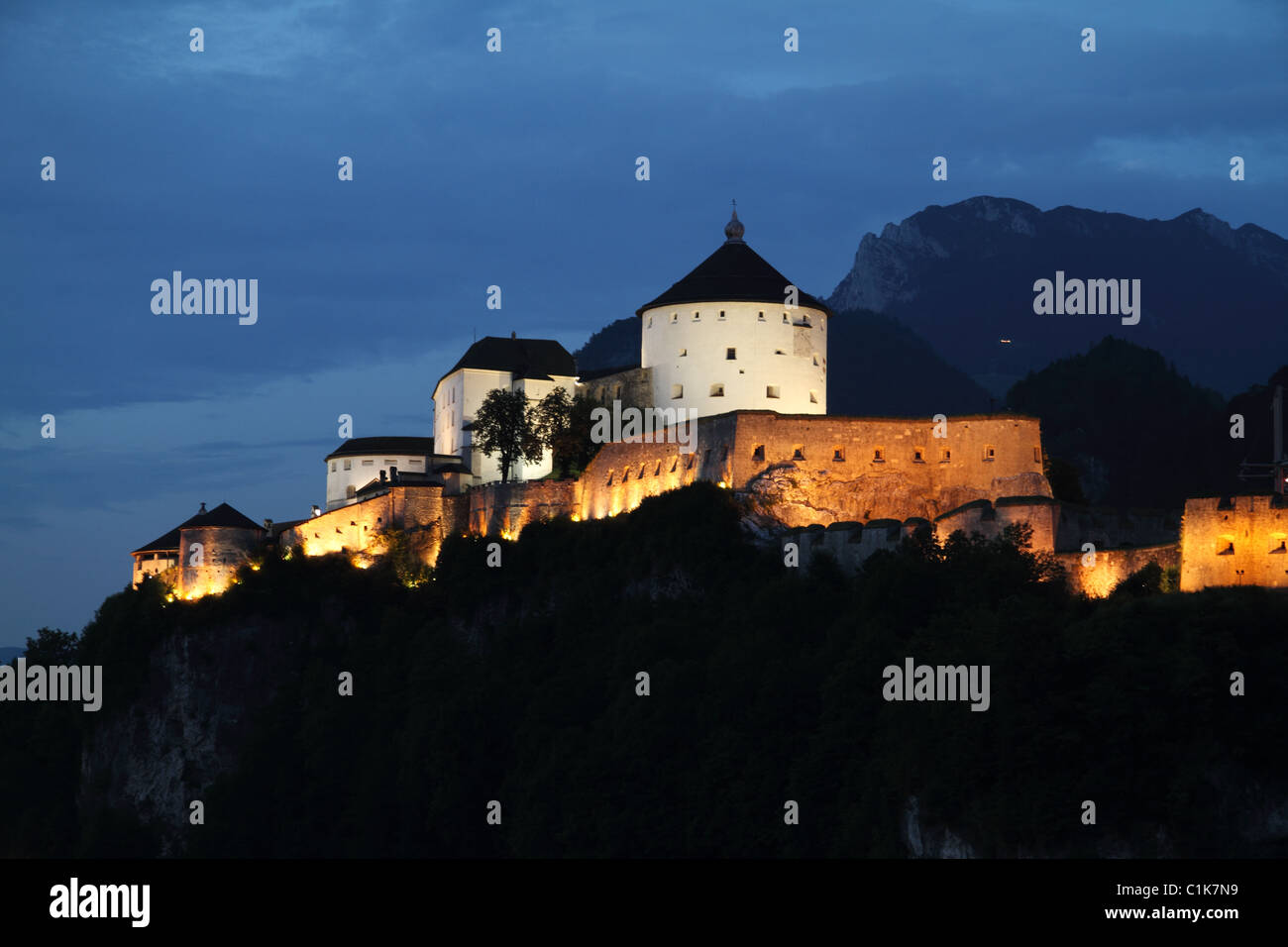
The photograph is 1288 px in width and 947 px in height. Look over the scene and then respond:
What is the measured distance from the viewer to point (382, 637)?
80938mm

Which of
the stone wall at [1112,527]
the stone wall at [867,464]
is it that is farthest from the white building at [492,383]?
the stone wall at [1112,527]

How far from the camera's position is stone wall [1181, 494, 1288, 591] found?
178 feet

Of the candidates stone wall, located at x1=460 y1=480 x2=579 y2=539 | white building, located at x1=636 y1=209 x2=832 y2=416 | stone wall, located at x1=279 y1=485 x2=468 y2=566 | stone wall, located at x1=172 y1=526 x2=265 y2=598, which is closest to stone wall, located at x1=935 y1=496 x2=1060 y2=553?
white building, located at x1=636 y1=209 x2=832 y2=416

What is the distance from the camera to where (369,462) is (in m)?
90.9

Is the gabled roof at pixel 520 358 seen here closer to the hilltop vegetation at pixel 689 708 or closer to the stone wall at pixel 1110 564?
the hilltop vegetation at pixel 689 708

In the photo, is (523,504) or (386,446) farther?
(386,446)

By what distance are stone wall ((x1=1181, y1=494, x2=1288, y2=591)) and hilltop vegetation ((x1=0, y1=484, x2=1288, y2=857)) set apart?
1.67 metres

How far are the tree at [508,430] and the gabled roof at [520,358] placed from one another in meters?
3.61

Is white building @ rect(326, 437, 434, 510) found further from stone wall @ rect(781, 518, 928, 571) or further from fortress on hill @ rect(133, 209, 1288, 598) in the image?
stone wall @ rect(781, 518, 928, 571)

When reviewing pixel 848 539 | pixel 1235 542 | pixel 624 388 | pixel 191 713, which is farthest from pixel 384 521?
pixel 1235 542

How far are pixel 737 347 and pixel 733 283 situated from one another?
3.05m

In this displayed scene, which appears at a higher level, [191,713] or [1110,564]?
[1110,564]

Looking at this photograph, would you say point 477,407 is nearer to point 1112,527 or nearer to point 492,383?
point 492,383
